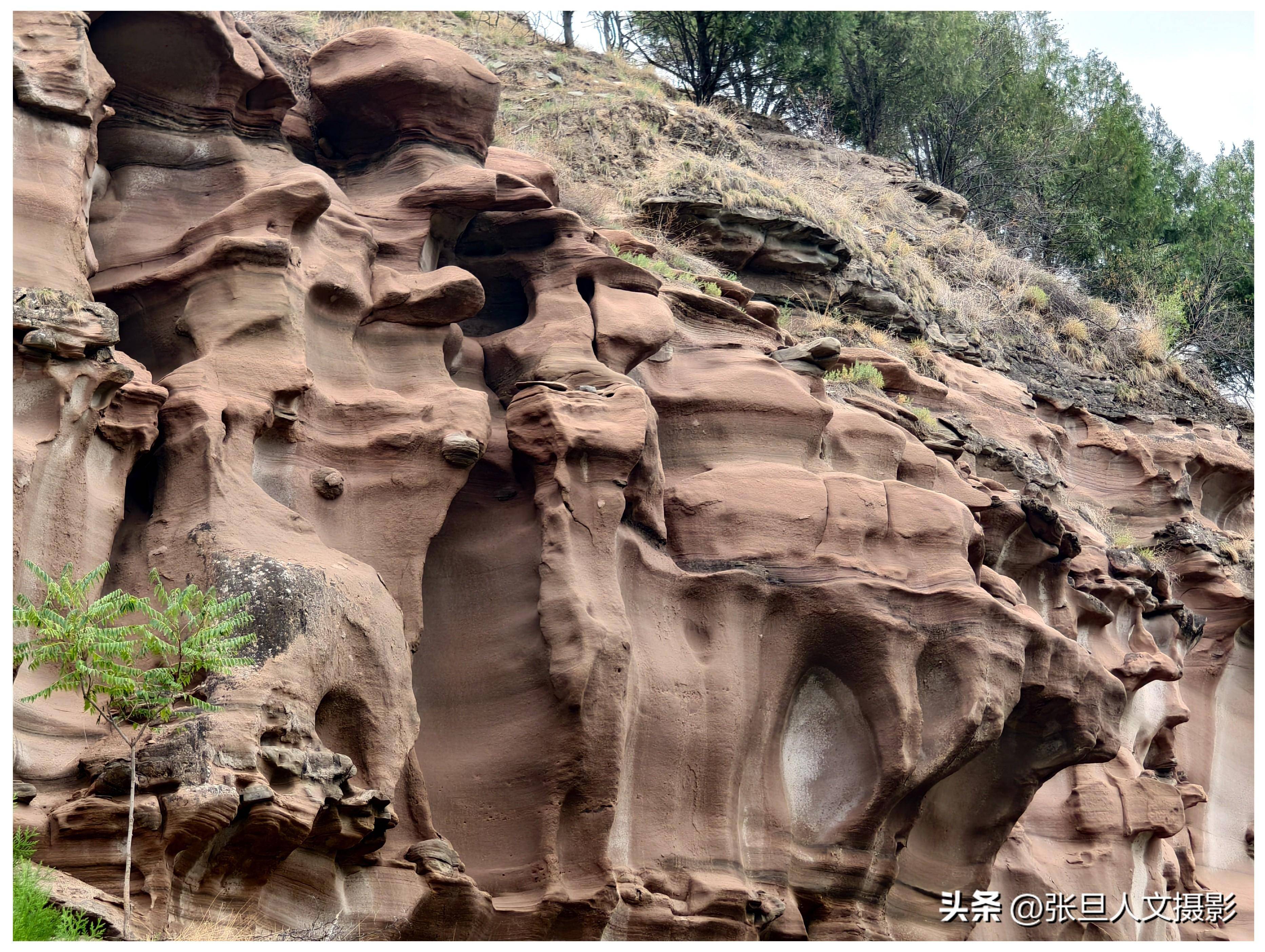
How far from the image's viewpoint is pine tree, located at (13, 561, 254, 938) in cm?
705

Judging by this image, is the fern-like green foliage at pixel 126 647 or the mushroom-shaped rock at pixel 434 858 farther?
the mushroom-shaped rock at pixel 434 858

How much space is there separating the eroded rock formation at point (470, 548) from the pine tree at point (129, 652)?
0.16 meters

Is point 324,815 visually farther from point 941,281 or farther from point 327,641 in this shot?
point 941,281

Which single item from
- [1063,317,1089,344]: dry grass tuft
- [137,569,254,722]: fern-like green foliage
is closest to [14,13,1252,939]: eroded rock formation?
[137,569,254,722]: fern-like green foliage

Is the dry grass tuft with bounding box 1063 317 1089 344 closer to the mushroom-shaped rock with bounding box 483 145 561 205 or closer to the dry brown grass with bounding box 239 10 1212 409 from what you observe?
the dry brown grass with bounding box 239 10 1212 409

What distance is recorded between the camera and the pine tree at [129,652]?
7.05 m

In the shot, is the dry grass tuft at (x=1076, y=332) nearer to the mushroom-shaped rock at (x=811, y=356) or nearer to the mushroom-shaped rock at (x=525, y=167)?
the mushroom-shaped rock at (x=811, y=356)

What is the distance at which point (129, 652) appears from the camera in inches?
287

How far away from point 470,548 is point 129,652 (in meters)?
3.36

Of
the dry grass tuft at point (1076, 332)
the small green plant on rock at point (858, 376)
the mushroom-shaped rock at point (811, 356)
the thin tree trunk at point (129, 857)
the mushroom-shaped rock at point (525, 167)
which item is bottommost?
the thin tree trunk at point (129, 857)

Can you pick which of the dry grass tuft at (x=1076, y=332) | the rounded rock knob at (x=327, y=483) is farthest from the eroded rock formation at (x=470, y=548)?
the dry grass tuft at (x=1076, y=332)

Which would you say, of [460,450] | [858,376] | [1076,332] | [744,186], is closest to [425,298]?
[460,450]

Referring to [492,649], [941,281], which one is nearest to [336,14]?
[941,281]

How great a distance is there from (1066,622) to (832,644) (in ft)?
14.2
